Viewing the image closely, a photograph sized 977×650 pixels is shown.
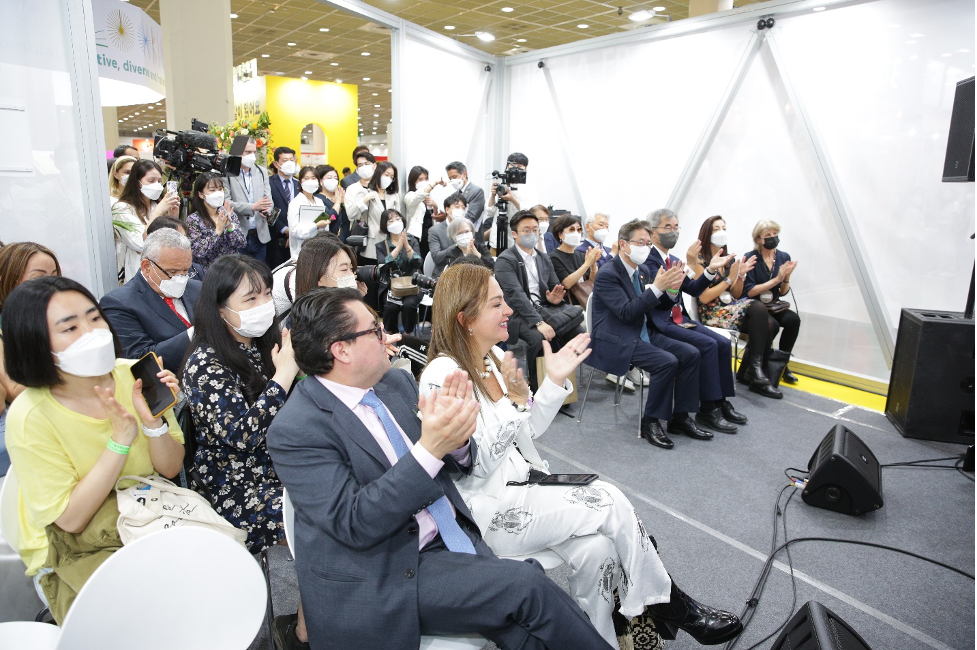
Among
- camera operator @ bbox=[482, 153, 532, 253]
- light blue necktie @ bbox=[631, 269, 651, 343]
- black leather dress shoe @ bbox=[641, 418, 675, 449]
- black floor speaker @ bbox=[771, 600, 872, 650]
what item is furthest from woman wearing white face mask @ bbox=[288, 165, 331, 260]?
black floor speaker @ bbox=[771, 600, 872, 650]

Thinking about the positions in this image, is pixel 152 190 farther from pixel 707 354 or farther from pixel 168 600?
pixel 707 354

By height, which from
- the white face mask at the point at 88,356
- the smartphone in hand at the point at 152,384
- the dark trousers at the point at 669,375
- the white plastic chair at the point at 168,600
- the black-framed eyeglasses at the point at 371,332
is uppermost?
the black-framed eyeglasses at the point at 371,332

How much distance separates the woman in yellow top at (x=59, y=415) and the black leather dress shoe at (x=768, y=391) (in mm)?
4389

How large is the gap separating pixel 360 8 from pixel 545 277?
3.62 metres

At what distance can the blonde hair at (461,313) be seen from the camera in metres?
2.02

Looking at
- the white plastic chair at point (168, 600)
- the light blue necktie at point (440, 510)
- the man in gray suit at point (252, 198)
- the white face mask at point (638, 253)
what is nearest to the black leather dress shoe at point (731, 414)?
the white face mask at point (638, 253)

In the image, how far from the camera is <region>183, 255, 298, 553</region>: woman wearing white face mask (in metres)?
1.89

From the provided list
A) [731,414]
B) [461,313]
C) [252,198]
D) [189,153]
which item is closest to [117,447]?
[461,313]

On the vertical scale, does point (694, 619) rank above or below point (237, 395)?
below

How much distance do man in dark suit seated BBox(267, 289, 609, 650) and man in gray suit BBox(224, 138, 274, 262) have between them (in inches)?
143

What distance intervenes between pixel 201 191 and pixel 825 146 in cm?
513

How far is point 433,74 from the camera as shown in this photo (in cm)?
712

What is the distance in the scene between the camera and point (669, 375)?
12.5 ft

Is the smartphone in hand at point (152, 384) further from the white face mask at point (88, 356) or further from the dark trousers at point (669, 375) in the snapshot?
the dark trousers at point (669, 375)
